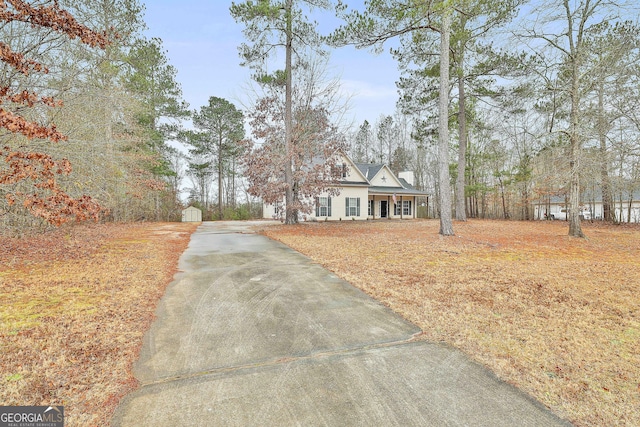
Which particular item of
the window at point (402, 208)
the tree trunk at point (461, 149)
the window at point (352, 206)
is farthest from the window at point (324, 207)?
the tree trunk at point (461, 149)

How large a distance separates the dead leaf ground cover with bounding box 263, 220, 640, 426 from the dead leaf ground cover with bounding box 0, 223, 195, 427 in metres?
3.04

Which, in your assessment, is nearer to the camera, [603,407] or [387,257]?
[603,407]

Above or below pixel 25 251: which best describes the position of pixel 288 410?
below

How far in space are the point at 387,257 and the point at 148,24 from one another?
19.0 metres

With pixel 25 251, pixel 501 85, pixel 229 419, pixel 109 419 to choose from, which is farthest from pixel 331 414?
pixel 501 85

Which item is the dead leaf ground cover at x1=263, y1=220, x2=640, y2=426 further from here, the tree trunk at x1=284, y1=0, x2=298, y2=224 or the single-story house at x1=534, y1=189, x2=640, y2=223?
the single-story house at x1=534, y1=189, x2=640, y2=223

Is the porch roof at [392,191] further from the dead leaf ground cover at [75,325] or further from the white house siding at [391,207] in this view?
the dead leaf ground cover at [75,325]

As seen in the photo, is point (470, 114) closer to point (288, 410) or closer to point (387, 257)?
point (387, 257)

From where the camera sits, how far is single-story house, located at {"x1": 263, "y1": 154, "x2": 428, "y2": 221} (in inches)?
903

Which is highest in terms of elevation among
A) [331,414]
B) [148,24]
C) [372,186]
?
[148,24]

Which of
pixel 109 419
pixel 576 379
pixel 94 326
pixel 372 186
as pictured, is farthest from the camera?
pixel 372 186

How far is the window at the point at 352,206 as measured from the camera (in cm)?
2350

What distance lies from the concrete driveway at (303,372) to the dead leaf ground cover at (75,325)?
19 centimetres

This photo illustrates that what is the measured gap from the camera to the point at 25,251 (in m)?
7.48
